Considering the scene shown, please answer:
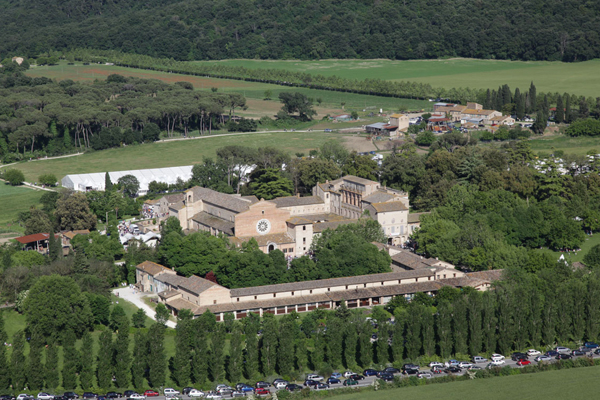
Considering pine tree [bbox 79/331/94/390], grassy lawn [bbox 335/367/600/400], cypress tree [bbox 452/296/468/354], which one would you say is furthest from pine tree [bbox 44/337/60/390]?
cypress tree [bbox 452/296/468/354]

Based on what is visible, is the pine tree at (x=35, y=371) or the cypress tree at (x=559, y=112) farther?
the cypress tree at (x=559, y=112)

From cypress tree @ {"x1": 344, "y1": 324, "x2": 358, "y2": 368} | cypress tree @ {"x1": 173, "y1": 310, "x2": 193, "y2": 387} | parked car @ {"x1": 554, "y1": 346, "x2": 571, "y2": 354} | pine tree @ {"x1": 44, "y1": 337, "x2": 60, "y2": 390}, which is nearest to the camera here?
pine tree @ {"x1": 44, "y1": 337, "x2": 60, "y2": 390}

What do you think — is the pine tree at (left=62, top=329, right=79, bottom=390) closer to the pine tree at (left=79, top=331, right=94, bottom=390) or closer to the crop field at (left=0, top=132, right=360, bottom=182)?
the pine tree at (left=79, top=331, right=94, bottom=390)

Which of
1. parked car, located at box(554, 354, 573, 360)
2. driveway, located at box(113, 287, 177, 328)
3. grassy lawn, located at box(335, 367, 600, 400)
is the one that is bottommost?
grassy lawn, located at box(335, 367, 600, 400)

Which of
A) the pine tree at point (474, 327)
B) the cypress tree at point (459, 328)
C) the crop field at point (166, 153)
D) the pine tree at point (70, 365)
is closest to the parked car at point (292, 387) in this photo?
the cypress tree at point (459, 328)

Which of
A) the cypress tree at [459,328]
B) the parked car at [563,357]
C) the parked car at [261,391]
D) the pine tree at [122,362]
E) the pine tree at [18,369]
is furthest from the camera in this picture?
the cypress tree at [459,328]

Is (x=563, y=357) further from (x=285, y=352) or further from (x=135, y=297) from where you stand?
(x=135, y=297)

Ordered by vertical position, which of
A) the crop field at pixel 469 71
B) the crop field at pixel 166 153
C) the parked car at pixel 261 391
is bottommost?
the parked car at pixel 261 391

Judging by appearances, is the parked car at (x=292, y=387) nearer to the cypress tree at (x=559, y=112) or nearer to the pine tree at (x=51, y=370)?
the pine tree at (x=51, y=370)
